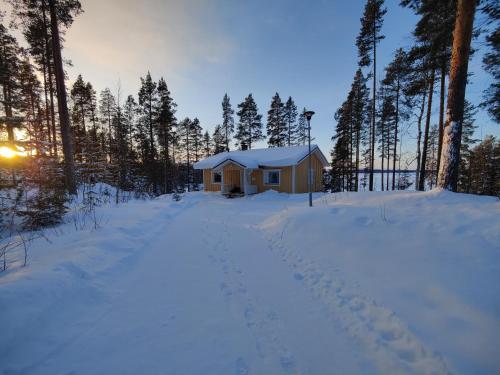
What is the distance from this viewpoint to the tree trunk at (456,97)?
545cm

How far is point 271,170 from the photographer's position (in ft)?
61.3

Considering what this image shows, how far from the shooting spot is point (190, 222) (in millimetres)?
8688

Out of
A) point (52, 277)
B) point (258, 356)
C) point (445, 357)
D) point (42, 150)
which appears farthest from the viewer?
point (42, 150)

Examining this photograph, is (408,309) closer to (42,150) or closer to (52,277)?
(52,277)

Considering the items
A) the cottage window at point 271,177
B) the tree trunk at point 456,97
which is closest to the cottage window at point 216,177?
the cottage window at point 271,177

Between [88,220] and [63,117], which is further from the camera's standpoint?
[63,117]

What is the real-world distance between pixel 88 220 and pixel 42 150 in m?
2.60

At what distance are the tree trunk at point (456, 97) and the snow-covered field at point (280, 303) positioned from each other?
0.98 meters

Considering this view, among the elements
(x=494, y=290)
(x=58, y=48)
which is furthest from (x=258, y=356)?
(x=58, y=48)

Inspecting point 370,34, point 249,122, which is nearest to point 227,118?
point 249,122

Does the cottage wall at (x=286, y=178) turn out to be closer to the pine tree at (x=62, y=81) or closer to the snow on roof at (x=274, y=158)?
the snow on roof at (x=274, y=158)

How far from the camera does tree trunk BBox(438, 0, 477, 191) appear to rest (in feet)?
Result: 17.9

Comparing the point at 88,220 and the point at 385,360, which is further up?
the point at 88,220

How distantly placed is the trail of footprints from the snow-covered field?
0.02 meters
